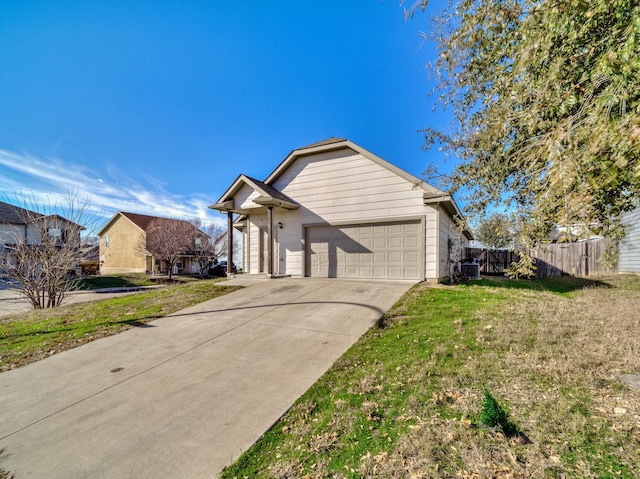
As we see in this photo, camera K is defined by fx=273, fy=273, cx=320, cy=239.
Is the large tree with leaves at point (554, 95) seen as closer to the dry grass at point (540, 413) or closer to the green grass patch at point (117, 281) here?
the dry grass at point (540, 413)

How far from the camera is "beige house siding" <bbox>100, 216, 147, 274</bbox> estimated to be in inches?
1172

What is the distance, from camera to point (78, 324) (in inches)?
264

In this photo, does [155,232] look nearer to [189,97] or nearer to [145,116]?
[145,116]

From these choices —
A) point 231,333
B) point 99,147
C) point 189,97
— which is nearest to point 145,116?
point 189,97

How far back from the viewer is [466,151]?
5.14 m

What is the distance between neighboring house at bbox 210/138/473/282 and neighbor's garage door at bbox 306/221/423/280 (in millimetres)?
36

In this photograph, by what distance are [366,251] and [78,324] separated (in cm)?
884

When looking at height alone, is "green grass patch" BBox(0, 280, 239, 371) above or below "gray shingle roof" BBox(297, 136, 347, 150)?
below

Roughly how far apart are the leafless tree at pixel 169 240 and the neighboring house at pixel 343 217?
1560 cm

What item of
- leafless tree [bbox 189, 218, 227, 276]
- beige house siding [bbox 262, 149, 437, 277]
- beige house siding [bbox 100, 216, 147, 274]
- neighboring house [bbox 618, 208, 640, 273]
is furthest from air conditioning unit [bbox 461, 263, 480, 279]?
beige house siding [bbox 100, 216, 147, 274]

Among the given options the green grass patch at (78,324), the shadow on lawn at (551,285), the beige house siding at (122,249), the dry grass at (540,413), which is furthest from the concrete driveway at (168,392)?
the beige house siding at (122,249)

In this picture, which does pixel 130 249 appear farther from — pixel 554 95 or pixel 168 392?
pixel 554 95

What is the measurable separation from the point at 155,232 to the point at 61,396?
85.5 feet

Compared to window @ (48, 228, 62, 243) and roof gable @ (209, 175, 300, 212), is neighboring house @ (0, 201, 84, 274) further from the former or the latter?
roof gable @ (209, 175, 300, 212)
